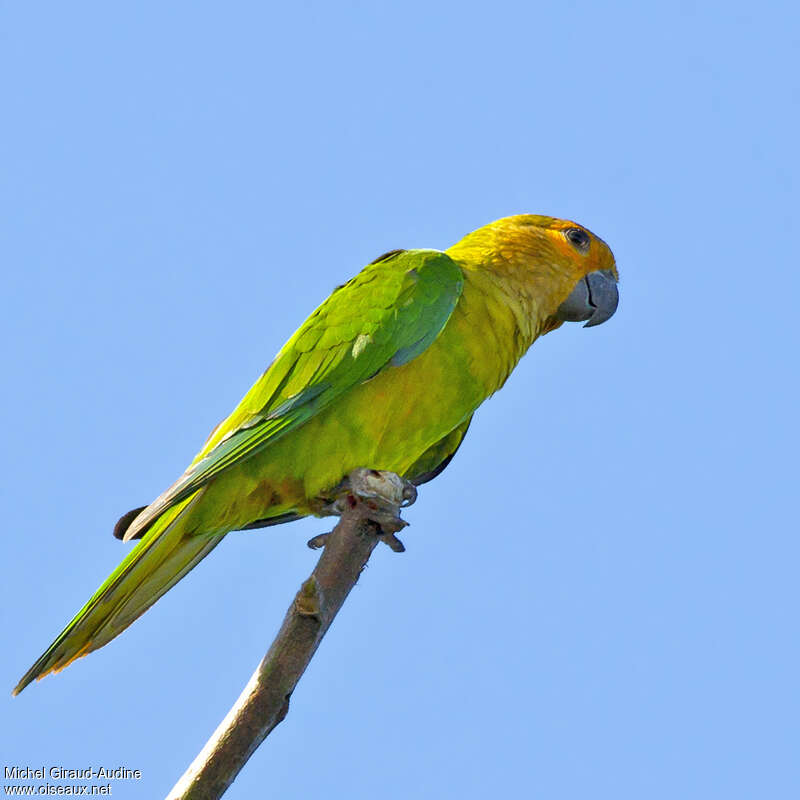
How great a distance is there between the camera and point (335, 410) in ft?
16.0

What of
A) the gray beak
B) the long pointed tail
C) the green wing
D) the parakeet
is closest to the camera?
the long pointed tail

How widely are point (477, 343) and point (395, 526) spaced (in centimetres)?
133

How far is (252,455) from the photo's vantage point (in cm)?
472

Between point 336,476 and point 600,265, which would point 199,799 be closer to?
point 336,476

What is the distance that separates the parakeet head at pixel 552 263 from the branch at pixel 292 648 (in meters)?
1.94

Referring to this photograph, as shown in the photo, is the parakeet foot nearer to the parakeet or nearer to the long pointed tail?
the parakeet

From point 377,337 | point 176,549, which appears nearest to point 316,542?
point 176,549

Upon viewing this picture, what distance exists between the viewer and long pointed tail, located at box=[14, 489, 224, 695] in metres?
4.26

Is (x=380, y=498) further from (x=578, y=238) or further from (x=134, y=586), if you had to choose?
(x=578, y=238)

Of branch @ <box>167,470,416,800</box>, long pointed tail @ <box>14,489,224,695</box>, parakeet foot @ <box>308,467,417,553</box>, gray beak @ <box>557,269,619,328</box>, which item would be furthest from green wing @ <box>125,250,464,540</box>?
gray beak @ <box>557,269,619,328</box>

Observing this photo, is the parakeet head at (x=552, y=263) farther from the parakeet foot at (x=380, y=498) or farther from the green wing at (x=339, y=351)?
the parakeet foot at (x=380, y=498)

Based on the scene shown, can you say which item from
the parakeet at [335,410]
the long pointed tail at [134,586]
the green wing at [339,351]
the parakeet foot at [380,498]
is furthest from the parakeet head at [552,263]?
the long pointed tail at [134,586]

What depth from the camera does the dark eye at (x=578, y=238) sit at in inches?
235

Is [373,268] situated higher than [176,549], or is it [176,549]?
[373,268]
